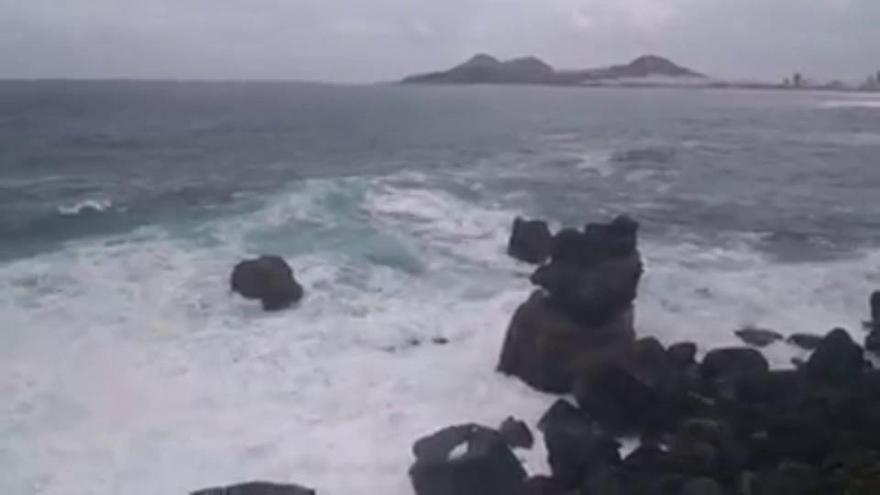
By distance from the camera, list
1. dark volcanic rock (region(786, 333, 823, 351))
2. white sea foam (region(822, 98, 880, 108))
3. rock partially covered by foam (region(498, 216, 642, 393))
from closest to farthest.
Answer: rock partially covered by foam (region(498, 216, 642, 393)) → dark volcanic rock (region(786, 333, 823, 351)) → white sea foam (region(822, 98, 880, 108))

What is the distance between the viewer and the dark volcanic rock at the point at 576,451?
40.2 feet

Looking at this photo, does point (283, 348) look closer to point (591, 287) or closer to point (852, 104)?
point (591, 287)

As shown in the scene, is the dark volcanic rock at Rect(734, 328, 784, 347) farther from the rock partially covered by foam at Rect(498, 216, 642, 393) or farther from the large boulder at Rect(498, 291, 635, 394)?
the large boulder at Rect(498, 291, 635, 394)

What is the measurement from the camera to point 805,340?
17.8m

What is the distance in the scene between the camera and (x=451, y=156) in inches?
1975

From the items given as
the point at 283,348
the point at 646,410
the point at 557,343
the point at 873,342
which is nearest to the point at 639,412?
the point at 646,410

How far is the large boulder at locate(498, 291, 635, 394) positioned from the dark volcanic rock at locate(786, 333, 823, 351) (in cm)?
409

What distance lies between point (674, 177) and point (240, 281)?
26.5m

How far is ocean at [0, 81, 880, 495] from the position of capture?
1403cm

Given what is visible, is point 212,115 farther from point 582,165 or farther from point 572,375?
point 572,375

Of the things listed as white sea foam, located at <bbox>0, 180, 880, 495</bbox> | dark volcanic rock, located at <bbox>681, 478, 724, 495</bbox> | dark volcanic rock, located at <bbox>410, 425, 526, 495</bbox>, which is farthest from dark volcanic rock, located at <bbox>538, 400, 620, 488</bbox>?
dark volcanic rock, located at <bbox>681, 478, 724, 495</bbox>

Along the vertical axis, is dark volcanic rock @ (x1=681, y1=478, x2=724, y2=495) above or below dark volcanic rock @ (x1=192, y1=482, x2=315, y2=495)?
above

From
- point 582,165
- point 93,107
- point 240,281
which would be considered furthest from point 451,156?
point 93,107

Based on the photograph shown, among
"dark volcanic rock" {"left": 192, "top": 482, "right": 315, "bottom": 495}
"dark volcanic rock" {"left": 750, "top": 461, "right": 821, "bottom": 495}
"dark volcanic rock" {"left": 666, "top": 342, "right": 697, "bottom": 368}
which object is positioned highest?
"dark volcanic rock" {"left": 666, "top": 342, "right": 697, "bottom": 368}
